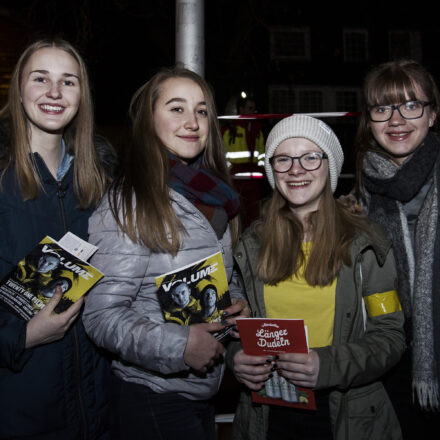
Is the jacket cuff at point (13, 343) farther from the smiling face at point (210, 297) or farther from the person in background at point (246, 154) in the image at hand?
the person in background at point (246, 154)

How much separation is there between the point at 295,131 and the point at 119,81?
10949mm

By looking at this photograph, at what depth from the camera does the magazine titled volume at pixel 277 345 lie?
69.6 inches

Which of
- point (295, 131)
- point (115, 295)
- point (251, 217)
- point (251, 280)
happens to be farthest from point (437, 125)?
point (251, 217)

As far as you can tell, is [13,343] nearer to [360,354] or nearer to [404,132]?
[360,354]

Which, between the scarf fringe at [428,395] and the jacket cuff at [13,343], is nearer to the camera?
the jacket cuff at [13,343]

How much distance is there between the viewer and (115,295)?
1.81 m

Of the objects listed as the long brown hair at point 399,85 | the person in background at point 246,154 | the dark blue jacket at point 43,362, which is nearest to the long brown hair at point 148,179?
the dark blue jacket at point 43,362

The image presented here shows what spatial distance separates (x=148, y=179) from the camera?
2016 mm

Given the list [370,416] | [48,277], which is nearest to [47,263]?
[48,277]

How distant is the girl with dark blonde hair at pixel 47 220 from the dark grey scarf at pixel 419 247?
1602 mm

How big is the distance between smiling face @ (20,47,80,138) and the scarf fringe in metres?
2.28

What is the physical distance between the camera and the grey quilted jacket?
1742 mm

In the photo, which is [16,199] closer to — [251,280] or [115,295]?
[115,295]

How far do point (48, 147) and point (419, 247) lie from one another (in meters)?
2.03
